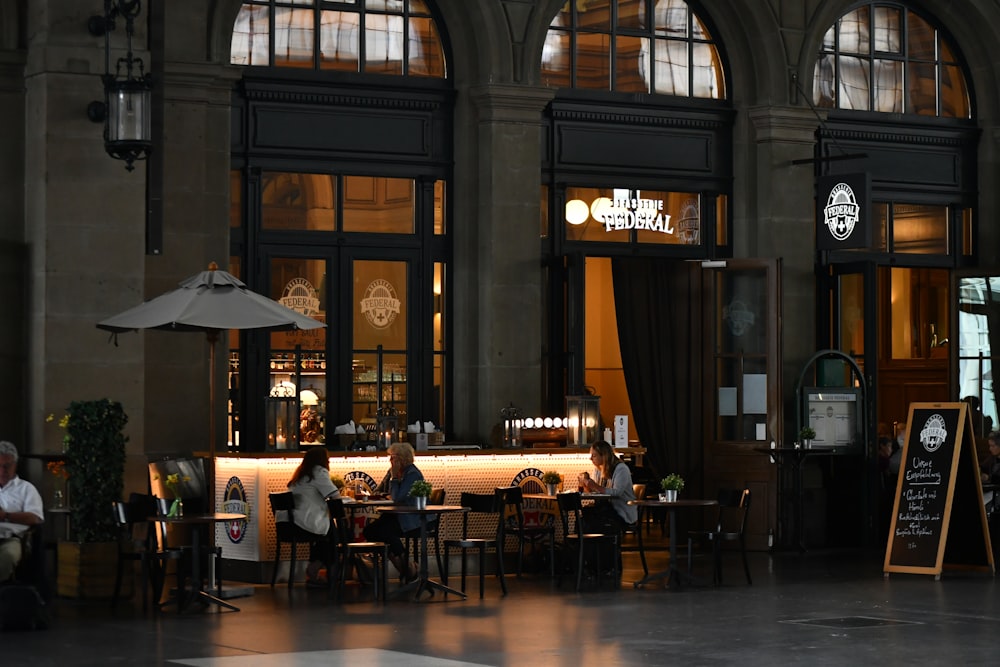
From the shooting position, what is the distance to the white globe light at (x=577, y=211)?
19.1 m

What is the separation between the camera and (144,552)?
1380cm

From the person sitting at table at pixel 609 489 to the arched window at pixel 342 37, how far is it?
4758 millimetres

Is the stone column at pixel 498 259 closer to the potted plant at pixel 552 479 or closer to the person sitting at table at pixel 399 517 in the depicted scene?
the potted plant at pixel 552 479

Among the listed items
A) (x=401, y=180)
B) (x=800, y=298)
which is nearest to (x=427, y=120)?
(x=401, y=180)

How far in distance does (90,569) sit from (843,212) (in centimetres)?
968

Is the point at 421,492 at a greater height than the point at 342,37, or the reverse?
the point at 342,37

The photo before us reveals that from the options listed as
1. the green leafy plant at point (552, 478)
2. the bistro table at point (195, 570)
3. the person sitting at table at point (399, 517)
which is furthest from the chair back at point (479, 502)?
the bistro table at point (195, 570)

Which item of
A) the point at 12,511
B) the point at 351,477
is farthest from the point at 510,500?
the point at 12,511

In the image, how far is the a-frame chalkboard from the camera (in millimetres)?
16500

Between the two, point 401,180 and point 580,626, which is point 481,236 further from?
point 580,626

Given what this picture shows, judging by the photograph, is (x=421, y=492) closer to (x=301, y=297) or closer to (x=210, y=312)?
(x=210, y=312)

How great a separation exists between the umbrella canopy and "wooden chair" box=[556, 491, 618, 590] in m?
2.71

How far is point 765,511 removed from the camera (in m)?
19.1

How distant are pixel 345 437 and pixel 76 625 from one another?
490 centimetres
